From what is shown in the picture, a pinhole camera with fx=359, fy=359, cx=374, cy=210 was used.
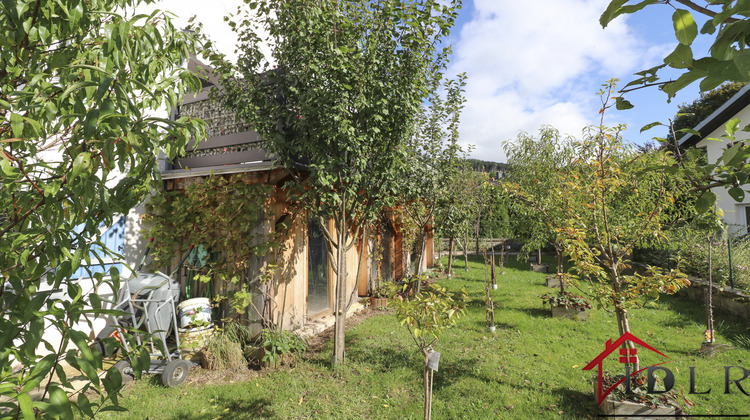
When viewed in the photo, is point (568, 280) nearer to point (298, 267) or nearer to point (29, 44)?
point (298, 267)

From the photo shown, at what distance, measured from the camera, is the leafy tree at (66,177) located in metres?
1.03

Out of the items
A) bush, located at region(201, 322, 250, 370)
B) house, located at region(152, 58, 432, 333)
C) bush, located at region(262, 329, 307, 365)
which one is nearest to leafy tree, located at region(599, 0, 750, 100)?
house, located at region(152, 58, 432, 333)

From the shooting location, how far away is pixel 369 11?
16.2 feet

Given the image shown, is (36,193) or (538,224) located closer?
(36,193)

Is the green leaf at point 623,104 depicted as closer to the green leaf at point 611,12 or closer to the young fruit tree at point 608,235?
the green leaf at point 611,12

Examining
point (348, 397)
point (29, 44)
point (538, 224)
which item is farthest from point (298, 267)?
point (538, 224)

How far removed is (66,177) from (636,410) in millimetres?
4856

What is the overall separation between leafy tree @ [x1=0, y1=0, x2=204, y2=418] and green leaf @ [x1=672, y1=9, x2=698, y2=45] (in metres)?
1.35

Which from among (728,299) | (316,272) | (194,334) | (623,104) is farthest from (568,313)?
(623,104)

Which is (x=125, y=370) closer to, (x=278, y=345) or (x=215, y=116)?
(x=278, y=345)

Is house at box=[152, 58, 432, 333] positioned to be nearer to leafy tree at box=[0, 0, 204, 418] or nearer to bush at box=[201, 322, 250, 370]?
bush at box=[201, 322, 250, 370]

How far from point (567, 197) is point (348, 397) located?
3864 millimetres

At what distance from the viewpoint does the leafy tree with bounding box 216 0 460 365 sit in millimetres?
4633

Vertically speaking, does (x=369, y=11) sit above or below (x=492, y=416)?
above
